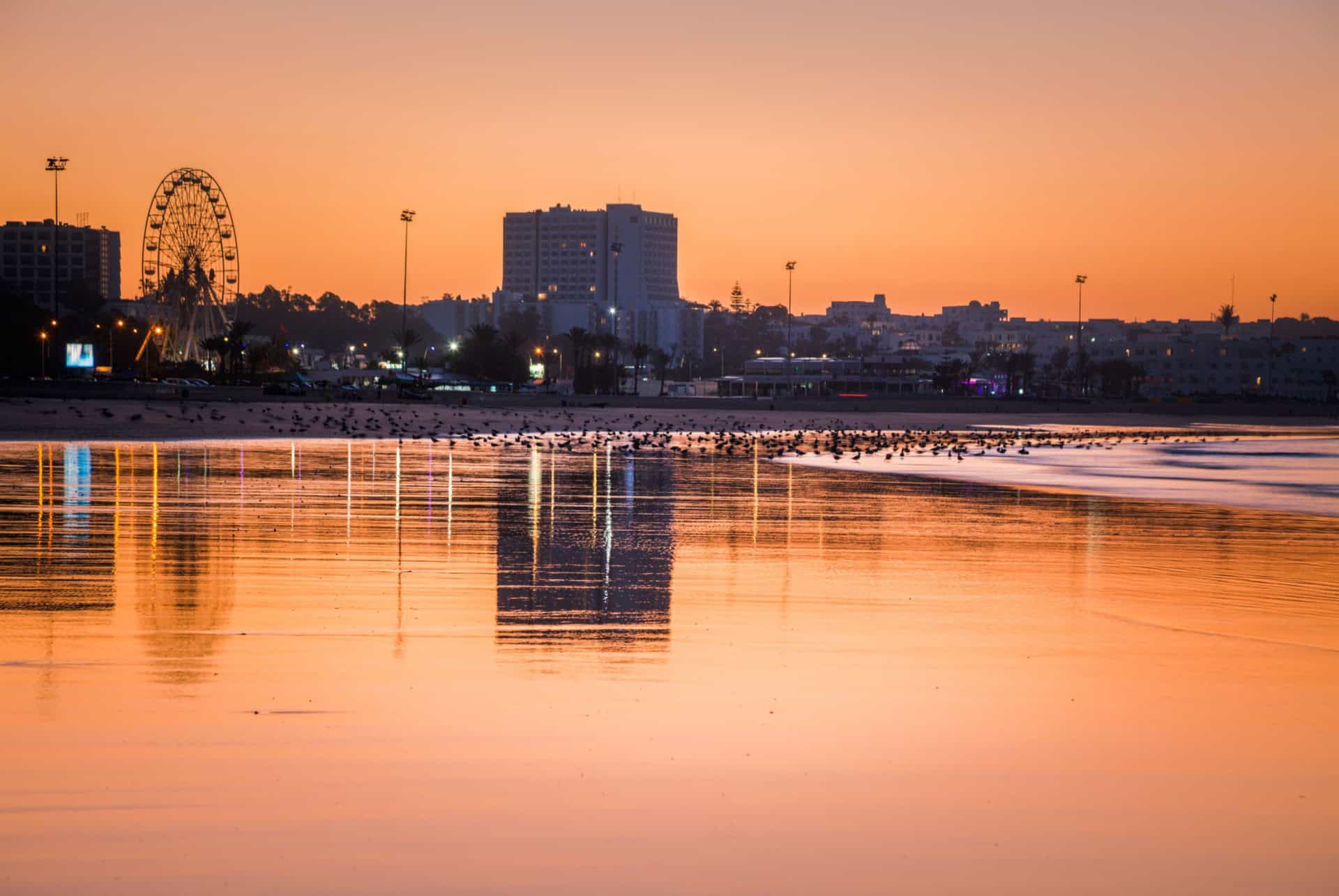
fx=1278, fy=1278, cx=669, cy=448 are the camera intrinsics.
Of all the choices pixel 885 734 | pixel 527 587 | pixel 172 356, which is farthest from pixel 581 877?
pixel 172 356

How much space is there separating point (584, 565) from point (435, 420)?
49.6 m

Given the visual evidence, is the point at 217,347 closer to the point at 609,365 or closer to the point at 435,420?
the point at 435,420

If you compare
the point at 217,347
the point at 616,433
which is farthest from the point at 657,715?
the point at 217,347

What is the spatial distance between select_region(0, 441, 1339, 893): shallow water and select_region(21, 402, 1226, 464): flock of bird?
24.2m

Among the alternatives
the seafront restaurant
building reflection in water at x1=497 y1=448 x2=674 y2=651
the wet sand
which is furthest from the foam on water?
the seafront restaurant

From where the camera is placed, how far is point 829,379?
16700 centimetres

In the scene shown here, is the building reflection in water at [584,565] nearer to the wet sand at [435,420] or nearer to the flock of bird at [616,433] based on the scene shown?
the flock of bird at [616,433]

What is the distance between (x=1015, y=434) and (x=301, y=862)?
196 feet

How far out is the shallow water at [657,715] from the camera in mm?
5250

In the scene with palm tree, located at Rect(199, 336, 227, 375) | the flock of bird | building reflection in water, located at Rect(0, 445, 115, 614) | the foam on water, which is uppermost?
palm tree, located at Rect(199, 336, 227, 375)

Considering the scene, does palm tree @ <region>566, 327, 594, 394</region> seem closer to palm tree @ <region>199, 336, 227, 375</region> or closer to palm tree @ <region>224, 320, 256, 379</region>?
palm tree @ <region>224, 320, 256, 379</region>

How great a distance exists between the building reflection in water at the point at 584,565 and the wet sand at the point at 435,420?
2327 cm

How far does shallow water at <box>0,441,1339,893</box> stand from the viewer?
5250 millimetres

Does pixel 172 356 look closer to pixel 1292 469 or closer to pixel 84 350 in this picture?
pixel 84 350
